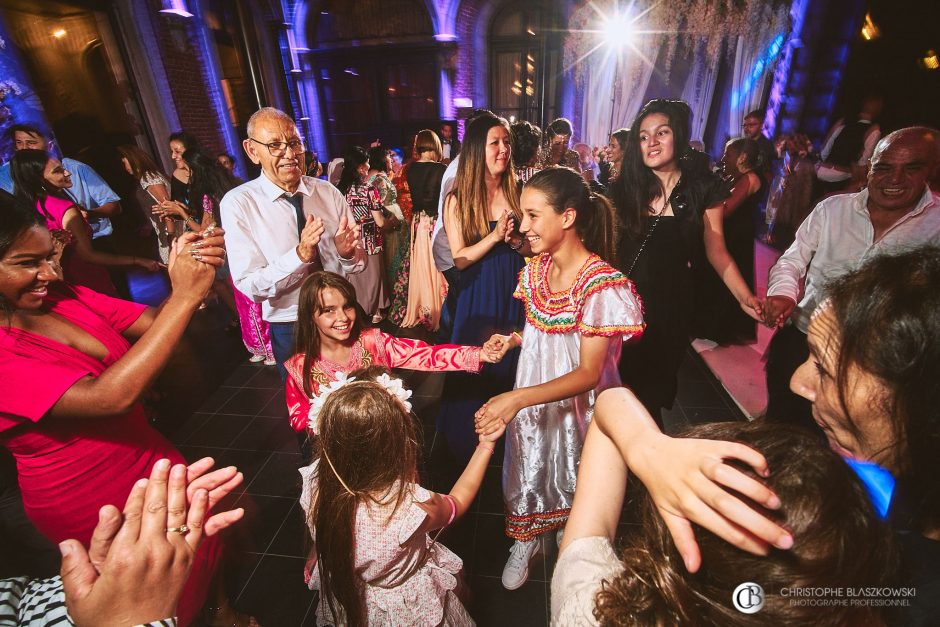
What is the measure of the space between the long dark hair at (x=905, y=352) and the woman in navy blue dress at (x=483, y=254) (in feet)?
5.42

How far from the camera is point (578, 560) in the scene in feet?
2.78

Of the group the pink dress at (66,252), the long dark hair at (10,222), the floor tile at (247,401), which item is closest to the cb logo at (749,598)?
the long dark hair at (10,222)

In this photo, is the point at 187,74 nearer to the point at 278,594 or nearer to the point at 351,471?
the point at 278,594

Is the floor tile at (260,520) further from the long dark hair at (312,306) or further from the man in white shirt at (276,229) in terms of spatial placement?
the long dark hair at (312,306)

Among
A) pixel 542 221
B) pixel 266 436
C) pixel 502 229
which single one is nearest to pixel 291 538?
pixel 266 436

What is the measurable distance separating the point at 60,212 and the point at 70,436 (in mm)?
2596

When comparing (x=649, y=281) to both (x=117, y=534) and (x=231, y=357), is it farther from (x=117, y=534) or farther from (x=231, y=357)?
(x=231, y=357)

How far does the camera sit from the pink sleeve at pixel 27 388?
110cm

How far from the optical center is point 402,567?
1.41 m

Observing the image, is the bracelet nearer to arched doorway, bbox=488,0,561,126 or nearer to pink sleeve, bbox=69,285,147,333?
pink sleeve, bbox=69,285,147,333

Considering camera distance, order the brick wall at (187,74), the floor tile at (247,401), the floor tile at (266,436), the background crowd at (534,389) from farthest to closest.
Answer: the brick wall at (187,74) → the floor tile at (247,401) → the floor tile at (266,436) → the background crowd at (534,389)

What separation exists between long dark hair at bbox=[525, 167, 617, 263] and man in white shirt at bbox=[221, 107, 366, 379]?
3.66 feet

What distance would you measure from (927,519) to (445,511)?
1.20m

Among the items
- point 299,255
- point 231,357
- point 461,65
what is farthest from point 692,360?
point 461,65
